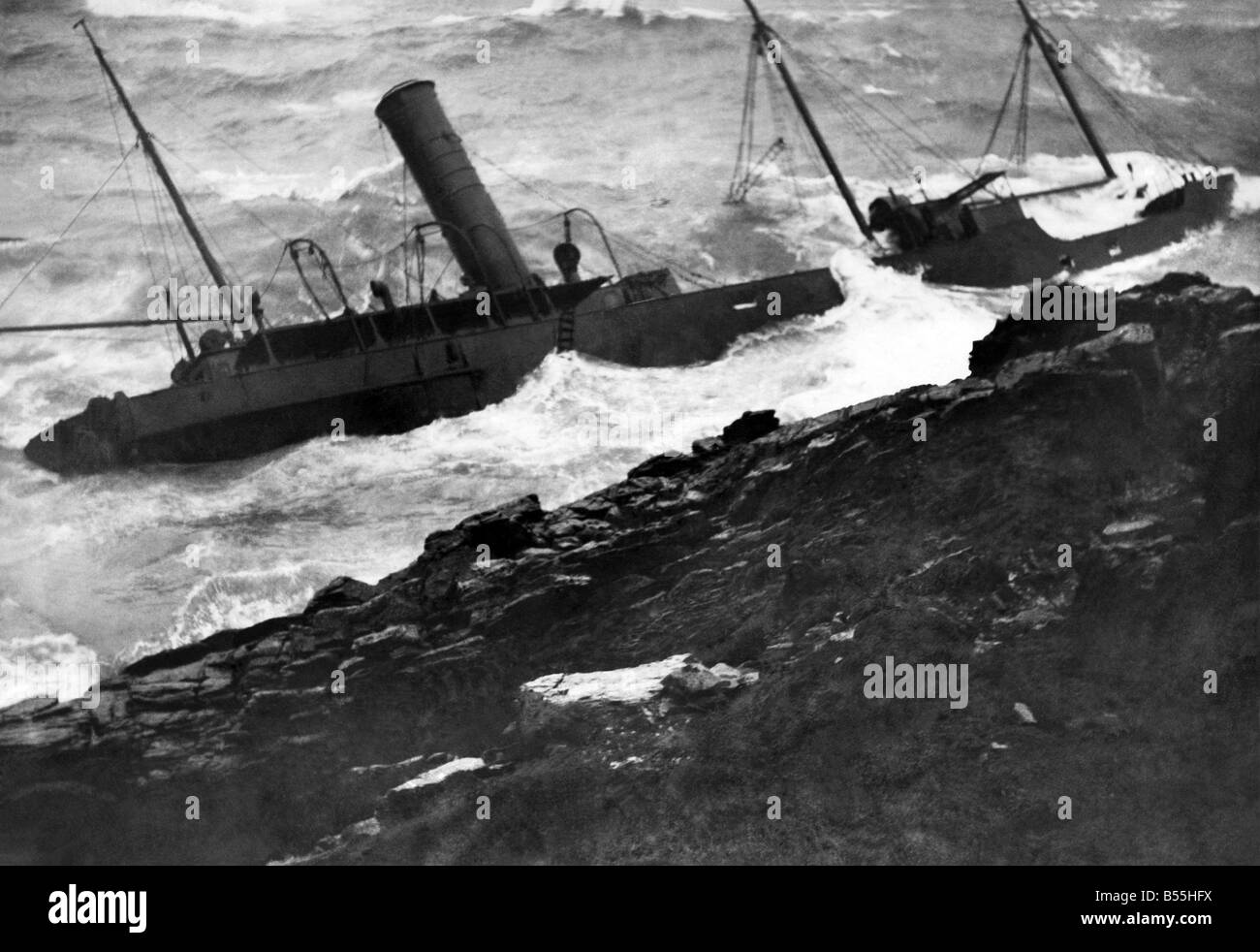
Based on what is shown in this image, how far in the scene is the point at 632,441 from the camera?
12.7 meters

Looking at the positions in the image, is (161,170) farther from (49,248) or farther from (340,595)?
(340,595)

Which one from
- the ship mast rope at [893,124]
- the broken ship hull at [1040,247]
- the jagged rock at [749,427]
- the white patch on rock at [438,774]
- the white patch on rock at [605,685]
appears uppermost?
the ship mast rope at [893,124]

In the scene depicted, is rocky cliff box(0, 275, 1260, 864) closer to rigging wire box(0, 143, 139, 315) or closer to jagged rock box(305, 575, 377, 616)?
jagged rock box(305, 575, 377, 616)

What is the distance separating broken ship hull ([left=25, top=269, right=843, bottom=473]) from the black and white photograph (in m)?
0.05

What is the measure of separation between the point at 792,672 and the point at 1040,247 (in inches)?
217

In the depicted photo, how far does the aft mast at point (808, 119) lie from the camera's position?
1482cm

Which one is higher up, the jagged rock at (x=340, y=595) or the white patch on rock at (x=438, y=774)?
the jagged rock at (x=340, y=595)

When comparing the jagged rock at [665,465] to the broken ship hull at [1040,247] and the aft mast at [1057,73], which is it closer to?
the broken ship hull at [1040,247]

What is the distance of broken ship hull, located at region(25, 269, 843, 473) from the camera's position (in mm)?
13656

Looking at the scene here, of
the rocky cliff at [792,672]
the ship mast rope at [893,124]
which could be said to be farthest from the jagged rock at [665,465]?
the ship mast rope at [893,124]

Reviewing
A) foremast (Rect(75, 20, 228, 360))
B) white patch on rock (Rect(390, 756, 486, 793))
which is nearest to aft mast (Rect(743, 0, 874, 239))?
foremast (Rect(75, 20, 228, 360))

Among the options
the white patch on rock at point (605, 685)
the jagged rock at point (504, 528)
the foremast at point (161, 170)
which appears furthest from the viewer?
the foremast at point (161, 170)

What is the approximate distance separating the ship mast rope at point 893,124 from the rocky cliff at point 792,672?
3278mm
